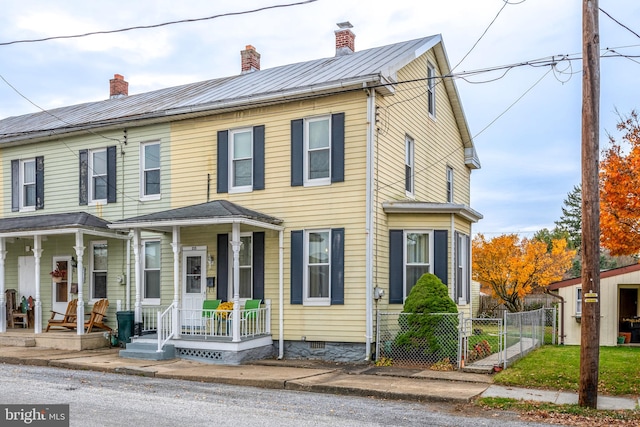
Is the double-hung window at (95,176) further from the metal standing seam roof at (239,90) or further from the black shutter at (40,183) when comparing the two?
the black shutter at (40,183)

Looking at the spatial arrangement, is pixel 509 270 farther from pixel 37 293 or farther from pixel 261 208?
pixel 37 293

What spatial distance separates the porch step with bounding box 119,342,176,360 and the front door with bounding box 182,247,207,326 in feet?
5.05

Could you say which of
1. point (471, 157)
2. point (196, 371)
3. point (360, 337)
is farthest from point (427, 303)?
point (471, 157)

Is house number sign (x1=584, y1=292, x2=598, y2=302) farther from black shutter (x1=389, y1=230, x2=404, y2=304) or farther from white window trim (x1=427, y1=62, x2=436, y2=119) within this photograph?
white window trim (x1=427, y1=62, x2=436, y2=119)

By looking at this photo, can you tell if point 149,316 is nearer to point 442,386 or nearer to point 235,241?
point 235,241

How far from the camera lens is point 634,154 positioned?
41.9 feet

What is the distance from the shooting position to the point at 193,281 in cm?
1697

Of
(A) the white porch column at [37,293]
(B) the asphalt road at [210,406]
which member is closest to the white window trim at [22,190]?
(A) the white porch column at [37,293]

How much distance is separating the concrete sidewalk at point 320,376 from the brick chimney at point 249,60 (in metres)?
10.5

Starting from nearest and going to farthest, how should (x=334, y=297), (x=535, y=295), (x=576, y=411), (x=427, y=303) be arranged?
(x=576, y=411), (x=427, y=303), (x=334, y=297), (x=535, y=295)

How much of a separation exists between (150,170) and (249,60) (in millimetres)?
6015

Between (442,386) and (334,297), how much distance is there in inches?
161

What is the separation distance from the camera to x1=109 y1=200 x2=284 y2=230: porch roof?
1427 cm

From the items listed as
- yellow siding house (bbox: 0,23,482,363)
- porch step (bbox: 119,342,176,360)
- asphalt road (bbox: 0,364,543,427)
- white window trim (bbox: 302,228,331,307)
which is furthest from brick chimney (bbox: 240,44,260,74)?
asphalt road (bbox: 0,364,543,427)
